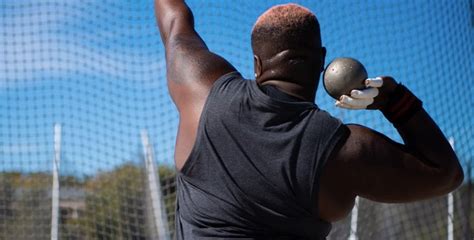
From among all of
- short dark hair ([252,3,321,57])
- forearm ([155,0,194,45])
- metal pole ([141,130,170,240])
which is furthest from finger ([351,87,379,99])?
metal pole ([141,130,170,240])

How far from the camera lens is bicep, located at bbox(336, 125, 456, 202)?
1.92 m

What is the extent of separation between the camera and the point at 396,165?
194 centimetres

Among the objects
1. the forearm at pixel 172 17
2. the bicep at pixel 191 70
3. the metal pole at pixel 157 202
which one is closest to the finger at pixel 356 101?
the bicep at pixel 191 70

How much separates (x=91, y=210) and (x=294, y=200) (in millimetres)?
6327

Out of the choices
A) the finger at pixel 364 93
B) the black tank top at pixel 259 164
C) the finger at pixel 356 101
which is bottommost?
the black tank top at pixel 259 164

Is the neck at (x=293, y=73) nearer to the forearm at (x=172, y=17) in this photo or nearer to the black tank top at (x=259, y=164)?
the black tank top at (x=259, y=164)

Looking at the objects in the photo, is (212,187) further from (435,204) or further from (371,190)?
(435,204)

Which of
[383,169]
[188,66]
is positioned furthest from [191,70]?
[383,169]

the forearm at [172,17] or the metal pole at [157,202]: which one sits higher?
the forearm at [172,17]

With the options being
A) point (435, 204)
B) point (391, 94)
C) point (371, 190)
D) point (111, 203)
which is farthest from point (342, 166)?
point (111, 203)

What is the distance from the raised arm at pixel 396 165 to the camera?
1.93 meters

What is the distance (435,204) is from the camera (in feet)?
22.3

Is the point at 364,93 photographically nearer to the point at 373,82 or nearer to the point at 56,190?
the point at 373,82

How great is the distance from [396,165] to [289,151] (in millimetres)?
240
